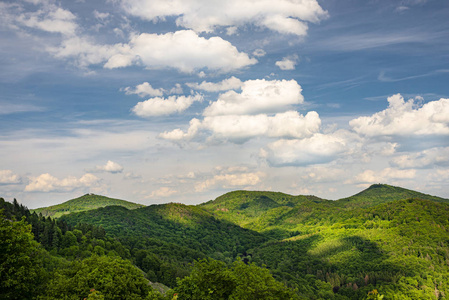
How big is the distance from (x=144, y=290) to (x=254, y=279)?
881 inches

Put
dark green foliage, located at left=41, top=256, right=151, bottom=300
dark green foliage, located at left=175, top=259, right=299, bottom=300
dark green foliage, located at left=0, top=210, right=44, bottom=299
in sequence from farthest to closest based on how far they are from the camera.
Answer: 1. dark green foliage, located at left=41, top=256, right=151, bottom=300
2. dark green foliage, located at left=175, top=259, right=299, bottom=300
3. dark green foliage, located at left=0, top=210, right=44, bottom=299

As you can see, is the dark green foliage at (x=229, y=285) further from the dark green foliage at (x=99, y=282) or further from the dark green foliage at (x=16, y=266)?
the dark green foliage at (x=16, y=266)

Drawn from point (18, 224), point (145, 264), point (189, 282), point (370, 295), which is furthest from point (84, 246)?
point (370, 295)

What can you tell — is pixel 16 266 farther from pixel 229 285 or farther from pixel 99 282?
pixel 229 285

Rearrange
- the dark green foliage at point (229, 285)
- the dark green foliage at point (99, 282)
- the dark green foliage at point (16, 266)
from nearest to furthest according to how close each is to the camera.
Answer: the dark green foliage at point (16, 266)
the dark green foliage at point (229, 285)
the dark green foliage at point (99, 282)

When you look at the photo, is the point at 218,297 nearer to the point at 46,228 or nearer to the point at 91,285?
the point at 91,285

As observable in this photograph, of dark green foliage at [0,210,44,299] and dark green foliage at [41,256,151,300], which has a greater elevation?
dark green foliage at [0,210,44,299]

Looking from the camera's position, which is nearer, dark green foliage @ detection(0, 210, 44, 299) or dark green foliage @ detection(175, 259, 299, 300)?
dark green foliage @ detection(0, 210, 44, 299)

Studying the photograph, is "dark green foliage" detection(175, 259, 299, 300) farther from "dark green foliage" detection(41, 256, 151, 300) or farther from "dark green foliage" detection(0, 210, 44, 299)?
"dark green foliage" detection(0, 210, 44, 299)

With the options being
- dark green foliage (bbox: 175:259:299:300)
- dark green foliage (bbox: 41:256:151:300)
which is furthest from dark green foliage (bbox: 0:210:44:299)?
dark green foliage (bbox: 175:259:299:300)

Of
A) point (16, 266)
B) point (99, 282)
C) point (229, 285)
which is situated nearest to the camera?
point (16, 266)

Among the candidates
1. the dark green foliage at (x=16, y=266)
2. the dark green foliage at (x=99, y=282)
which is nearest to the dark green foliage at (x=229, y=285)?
the dark green foliage at (x=99, y=282)

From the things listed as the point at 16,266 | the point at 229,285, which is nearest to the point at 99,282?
the point at 16,266

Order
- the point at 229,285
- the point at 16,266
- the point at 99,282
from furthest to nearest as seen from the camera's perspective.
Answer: the point at 99,282 → the point at 229,285 → the point at 16,266
